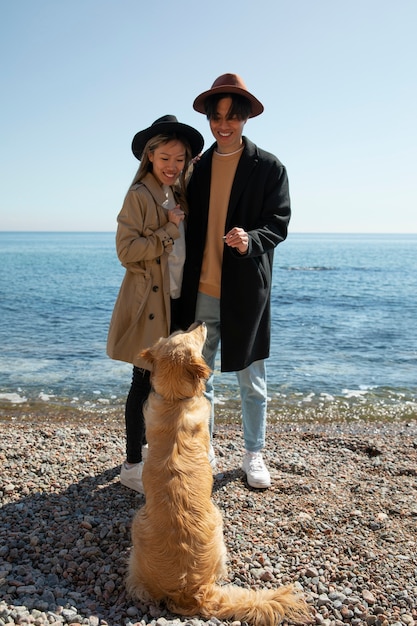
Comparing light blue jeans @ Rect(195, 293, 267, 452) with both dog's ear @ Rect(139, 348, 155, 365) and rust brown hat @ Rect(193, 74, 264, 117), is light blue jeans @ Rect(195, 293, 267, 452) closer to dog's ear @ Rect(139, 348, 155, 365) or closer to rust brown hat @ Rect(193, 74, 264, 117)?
dog's ear @ Rect(139, 348, 155, 365)

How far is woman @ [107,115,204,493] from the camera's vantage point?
4012 millimetres

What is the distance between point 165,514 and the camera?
3078 millimetres

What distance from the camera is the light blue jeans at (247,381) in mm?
4526

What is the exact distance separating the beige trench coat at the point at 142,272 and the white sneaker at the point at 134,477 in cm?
113

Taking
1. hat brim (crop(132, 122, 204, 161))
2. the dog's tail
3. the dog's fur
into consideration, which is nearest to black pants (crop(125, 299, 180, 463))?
the dog's fur

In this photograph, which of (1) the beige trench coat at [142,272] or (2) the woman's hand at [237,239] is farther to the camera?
(1) the beige trench coat at [142,272]

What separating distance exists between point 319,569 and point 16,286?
85.8 feet

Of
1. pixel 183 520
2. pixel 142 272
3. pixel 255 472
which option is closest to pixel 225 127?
pixel 142 272

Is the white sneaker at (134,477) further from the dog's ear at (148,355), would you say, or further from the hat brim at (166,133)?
the hat brim at (166,133)

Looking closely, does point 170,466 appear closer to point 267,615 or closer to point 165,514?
point 165,514

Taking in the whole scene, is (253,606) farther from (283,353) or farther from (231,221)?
(283,353)

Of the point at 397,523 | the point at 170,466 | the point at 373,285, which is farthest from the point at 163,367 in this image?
the point at 373,285

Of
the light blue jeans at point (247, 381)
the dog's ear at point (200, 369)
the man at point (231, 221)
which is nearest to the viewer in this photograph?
the dog's ear at point (200, 369)

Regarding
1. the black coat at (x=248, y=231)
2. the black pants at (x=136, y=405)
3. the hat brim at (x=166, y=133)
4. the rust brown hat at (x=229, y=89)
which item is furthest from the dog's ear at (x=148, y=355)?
the rust brown hat at (x=229, y=89)
